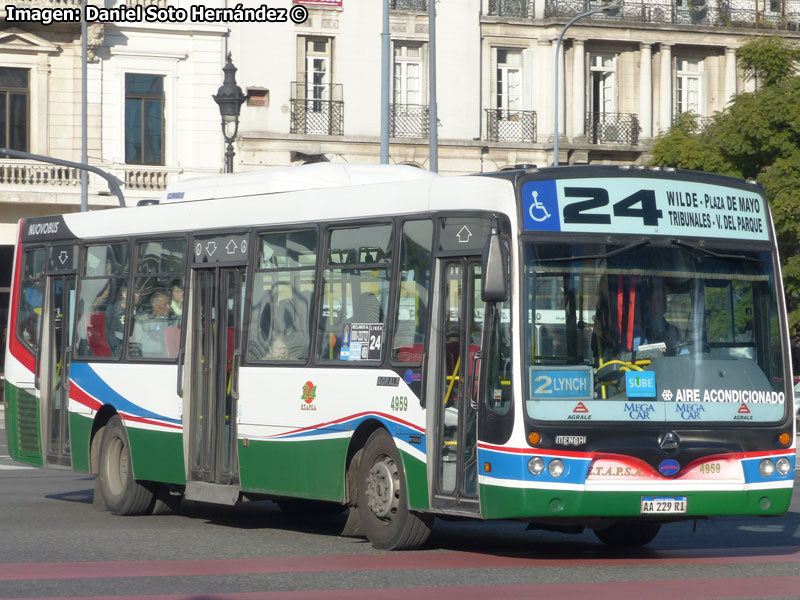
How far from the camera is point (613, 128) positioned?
143 ft

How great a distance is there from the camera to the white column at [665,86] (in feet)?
144

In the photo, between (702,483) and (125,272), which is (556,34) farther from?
(702,483)

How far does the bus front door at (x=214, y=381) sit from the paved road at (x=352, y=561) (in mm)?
433

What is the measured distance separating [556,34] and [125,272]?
28456 millimetres

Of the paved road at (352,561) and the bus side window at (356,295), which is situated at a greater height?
the bus side window at (356,295)

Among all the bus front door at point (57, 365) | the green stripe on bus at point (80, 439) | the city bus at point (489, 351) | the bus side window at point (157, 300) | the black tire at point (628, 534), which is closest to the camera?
the city bus at point (489, 351)

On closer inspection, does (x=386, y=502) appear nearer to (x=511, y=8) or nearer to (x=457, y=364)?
(x=457, y=364)

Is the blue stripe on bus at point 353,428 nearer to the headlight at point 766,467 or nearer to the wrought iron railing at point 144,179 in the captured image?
the headlight at point 766,467

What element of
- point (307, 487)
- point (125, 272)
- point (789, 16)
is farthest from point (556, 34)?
point (307, 487)

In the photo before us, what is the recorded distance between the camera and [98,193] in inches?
1526

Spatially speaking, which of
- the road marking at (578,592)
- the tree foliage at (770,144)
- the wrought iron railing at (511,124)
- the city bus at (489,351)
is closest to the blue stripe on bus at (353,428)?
the city bus at (489,351)

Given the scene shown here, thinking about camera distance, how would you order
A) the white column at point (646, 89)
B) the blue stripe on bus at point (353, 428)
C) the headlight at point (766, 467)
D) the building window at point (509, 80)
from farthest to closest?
the white column at point (646, 89)
the building window at point (509, 80)
the blue stripe on bus at point (353, 428)
the headlight at point (766, 467)

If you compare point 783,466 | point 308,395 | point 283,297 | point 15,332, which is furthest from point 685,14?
point 783,466

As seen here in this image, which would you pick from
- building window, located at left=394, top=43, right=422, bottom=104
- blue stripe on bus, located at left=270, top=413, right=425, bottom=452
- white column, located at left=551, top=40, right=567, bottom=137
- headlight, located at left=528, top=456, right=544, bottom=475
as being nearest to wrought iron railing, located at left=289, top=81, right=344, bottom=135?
building window, located at left=394, top=43, right=422, bottom=104
